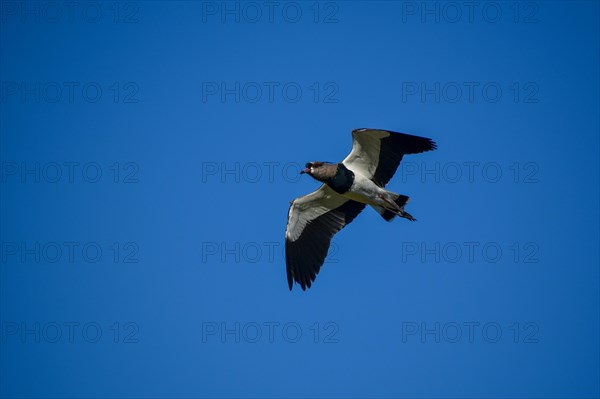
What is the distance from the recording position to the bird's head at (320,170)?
586 inches

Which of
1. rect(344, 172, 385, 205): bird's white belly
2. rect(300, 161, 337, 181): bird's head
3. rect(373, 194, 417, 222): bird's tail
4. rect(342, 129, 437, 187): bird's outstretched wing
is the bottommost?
rect(373, 194, 417, 222): bird's tail

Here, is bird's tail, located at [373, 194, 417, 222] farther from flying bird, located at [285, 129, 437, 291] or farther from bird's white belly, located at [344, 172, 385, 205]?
bird's white belly, located at [344, 172, 385, 205]

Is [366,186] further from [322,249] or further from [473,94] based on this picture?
[473,94]

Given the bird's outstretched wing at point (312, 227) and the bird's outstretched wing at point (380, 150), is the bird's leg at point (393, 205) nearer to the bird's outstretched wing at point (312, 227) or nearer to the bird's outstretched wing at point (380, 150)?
the bird's outstretched wing at point (380, 150)

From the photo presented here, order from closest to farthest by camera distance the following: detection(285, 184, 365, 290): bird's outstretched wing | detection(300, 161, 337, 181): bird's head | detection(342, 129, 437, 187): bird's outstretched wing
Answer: detection(342, 129, 437, 187): bird's outstretched wing < detection(300, 161, 337, 181): bird's head < detection(285, 184, 365, 290): bird's outstretched wing

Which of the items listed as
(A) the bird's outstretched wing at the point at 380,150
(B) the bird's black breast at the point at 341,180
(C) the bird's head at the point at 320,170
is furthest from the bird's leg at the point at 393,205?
(C) the bird's head at the point at 320,170

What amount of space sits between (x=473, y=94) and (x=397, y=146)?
7.25 m

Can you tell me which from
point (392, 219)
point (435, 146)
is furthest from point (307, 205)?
point (435, 146)

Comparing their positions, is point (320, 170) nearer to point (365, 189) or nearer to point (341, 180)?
point (341, 180)

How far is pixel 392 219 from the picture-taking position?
15289 mm

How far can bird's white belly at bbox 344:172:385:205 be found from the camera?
15.0 meters

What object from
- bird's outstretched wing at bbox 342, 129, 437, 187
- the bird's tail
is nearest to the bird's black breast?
bird's outstretched wing at bbox 342, 129, 437, 187

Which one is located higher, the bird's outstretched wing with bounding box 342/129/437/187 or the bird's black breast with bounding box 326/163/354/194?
the bird's outstretched wing with bounding box 342/129/437/187

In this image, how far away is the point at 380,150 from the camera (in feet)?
49.5
